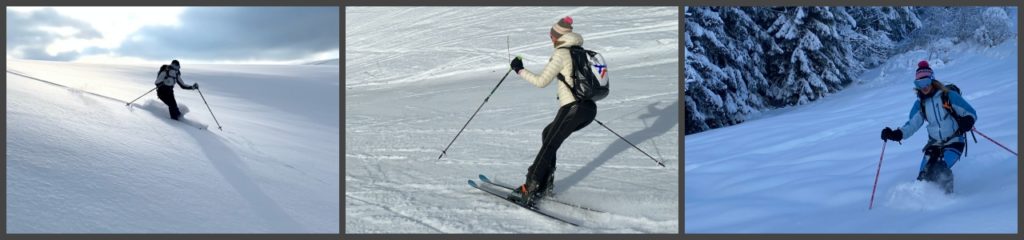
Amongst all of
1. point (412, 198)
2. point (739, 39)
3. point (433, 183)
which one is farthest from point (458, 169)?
point (739, 39)

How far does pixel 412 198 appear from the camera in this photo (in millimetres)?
4598

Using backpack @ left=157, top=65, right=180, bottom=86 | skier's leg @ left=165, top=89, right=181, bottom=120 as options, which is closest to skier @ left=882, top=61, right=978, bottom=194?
skier's leg @ left=165, top=89, right=181, bottom=120

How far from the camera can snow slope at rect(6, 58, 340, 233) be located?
3.56 m

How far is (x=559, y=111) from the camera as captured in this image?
4.34 m

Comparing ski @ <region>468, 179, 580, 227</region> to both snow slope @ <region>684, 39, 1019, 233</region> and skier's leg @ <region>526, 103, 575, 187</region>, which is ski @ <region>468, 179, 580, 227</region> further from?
snow slope @ <region>684, 39, 1019, 233</region>

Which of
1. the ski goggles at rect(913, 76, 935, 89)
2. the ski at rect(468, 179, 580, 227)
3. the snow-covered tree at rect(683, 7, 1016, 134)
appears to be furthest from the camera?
the snow-covered tree at rect(683, 7, 1016, 134)

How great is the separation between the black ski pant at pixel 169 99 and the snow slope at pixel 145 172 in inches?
6.3

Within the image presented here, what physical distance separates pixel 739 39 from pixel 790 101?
2.87 m

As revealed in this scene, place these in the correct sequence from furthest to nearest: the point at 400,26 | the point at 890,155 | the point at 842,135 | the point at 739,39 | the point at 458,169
Answer: the point at 400,26, the point at 739,39, the point at 842,135, the point at 890,155, the point at 458,169

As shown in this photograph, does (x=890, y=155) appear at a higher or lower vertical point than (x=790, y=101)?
higher

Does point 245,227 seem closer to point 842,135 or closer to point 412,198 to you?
point 412,198

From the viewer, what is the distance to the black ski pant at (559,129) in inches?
167

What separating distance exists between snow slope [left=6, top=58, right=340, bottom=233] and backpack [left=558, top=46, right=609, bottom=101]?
216 cm

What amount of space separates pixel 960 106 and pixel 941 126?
0.66ft
